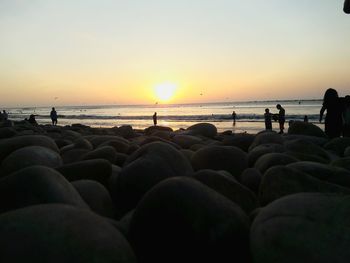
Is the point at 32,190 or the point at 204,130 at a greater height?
the point at 32,190

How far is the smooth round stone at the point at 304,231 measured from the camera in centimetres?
172

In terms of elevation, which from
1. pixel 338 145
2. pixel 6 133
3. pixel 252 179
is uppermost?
pixel 6 133

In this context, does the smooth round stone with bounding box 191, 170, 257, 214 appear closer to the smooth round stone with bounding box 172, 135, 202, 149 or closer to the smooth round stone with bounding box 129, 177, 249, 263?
the smooth round stone with bounding box 129, 177, 249, 263

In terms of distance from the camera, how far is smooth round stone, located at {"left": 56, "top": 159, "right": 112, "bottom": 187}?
3441mm

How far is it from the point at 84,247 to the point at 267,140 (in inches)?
208

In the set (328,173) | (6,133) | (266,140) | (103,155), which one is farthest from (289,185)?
(6,133)

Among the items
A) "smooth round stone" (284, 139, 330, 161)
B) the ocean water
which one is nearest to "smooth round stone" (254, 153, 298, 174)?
"smooth round stone" (284, 139, 330, 161)

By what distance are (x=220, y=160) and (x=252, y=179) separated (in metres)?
0.63

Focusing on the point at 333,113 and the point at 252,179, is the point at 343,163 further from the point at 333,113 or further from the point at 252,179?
the point at 333,113

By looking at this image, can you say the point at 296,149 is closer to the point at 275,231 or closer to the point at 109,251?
the point at 275,231

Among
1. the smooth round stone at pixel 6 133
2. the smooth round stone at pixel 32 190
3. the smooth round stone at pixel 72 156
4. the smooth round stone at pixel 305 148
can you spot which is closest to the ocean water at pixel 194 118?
the smooth round stone at pixel 305 148

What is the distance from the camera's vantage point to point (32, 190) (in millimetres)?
2291

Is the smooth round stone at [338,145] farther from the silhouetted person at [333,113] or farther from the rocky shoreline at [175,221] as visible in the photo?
the rocky shoreline at [175,221]

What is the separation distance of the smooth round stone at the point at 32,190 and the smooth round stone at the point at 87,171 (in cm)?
102
